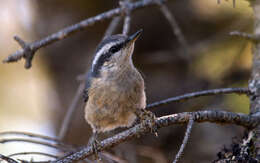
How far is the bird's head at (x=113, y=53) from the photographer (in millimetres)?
4637

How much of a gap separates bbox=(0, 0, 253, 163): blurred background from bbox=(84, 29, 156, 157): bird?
739 mm

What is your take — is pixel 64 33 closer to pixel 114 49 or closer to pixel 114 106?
pixel 114 49

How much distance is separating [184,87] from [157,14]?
1.41 meters

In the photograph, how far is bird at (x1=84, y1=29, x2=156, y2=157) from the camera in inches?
170

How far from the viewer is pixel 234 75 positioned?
18.3 feet

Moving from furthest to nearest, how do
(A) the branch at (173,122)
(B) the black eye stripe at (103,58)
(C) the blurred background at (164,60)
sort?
(C) the blurred background at (164,60) → (B) the black eye stripe at (103,58) → (A) the branch at (173,122)

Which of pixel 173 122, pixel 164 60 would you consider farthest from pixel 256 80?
pixel 164 60

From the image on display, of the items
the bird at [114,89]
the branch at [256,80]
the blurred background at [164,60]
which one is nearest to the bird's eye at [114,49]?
the bird at [114,89]

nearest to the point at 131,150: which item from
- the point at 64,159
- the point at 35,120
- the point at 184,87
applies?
the point at 184,87

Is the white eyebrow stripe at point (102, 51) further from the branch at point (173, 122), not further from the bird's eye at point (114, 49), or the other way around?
the branch at point (173, 122)

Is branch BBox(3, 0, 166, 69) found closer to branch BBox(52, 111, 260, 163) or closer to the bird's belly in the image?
the bird's belly

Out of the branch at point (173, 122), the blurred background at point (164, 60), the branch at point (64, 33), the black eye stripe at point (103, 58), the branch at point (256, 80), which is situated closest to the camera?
the branch at point (173, 122)

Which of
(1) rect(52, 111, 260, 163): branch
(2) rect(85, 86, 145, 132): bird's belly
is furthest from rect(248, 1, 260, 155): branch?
(2) rect(85, 86, 145, 132): bird's belly

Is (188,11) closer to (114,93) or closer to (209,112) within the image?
(114,93)
